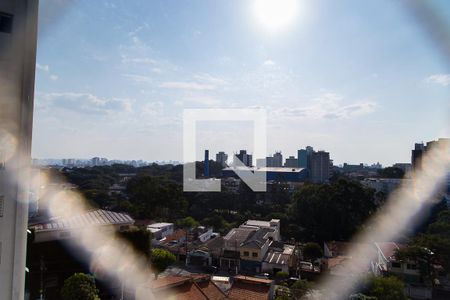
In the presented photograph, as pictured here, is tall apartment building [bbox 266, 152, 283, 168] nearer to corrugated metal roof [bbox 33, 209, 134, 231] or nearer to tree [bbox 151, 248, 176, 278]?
tree [bbox 151, 248, 176, 278]

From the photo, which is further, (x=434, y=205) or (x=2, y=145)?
(x=434, y=205)

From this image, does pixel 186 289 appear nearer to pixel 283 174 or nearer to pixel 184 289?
pixel 184 289

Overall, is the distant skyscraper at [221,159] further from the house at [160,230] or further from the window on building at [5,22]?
the window on building at [5,22]

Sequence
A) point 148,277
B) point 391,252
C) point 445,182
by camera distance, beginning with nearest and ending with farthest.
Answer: point 148,277 < point 391,252 < point 445,182

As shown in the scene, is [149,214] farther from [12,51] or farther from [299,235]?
[12,51]

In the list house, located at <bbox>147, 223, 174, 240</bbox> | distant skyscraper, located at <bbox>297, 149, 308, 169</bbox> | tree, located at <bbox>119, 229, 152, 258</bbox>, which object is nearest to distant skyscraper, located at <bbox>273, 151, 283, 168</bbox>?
distant skyscraper, located at <bbox>297, 149, 308, 169</bbox>

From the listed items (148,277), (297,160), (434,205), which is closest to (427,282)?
(148,277)

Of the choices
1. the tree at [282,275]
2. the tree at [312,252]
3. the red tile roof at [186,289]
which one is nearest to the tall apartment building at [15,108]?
the red tile roof at [186,289]

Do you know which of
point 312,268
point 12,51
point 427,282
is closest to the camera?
point 12,51
